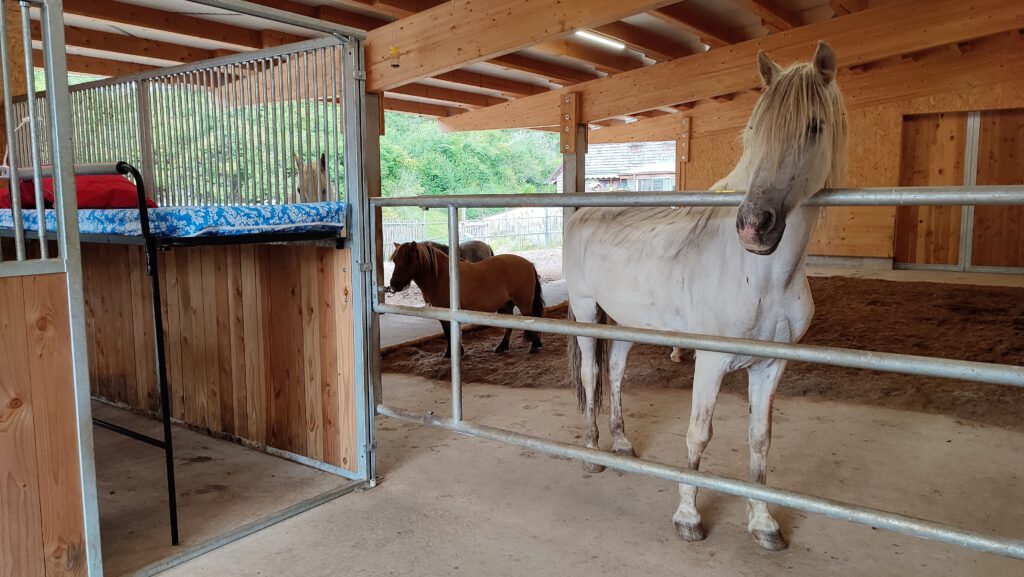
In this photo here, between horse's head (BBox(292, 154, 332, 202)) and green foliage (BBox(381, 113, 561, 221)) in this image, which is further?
green foliage (BBox(381, 113, 561, 221))

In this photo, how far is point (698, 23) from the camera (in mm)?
6062

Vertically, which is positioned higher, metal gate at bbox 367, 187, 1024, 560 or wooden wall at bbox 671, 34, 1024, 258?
wooden wall at bbox 671, 34, 1024, 258

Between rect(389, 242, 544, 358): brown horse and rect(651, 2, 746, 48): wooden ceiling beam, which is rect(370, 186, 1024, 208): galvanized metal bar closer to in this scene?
rect(389, 242, 544, 358): brown horse

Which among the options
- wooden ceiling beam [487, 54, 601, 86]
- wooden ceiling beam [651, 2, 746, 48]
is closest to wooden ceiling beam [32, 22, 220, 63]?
wooden ceiling beam [487, 54, 601, 86]

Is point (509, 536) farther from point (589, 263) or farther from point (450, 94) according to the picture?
point (450, 94)

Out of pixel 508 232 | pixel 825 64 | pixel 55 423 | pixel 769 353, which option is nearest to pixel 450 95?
pixel 825 64

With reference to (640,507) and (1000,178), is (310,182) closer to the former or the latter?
(640,507)

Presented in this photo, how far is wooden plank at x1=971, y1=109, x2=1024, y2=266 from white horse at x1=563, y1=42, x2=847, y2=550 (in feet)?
27.9

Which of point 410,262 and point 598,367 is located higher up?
point 410,262

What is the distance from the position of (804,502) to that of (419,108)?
8664 mm

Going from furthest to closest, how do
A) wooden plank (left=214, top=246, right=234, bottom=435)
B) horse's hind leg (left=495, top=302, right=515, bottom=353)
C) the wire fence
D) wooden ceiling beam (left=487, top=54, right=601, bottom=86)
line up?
the wire fence → wooden ceiling beam (left=487, top=54, right=601, bottom=86) → horse's hind leg (left=495, top=302, right=515, bottom=353) → wooden plank (left=214, top=246, right=234, bottom=435)

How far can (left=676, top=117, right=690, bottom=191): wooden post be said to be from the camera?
38.7 ft

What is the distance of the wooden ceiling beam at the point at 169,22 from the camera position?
441 centimetres

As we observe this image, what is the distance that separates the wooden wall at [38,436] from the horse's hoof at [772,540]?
209 cm
